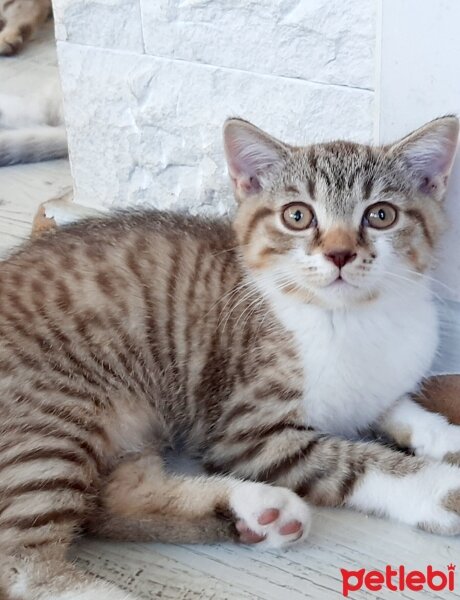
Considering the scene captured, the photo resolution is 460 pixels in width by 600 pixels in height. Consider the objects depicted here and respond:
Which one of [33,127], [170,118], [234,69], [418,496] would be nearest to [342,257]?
[418,496]

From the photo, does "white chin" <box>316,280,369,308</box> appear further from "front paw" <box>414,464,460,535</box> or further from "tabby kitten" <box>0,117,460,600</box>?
"front paw" <box>414,464,460,535</box>

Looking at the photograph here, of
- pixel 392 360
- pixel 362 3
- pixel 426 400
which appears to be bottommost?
pixel 426 400

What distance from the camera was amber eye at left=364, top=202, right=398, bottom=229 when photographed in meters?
1.38

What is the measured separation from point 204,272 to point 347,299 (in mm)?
333

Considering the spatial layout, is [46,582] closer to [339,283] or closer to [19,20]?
[339,283]

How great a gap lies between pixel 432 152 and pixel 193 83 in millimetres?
685

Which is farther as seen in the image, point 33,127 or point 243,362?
point 33,127

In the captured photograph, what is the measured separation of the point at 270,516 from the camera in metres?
1.31

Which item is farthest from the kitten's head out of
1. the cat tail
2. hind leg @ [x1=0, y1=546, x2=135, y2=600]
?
the cat tail

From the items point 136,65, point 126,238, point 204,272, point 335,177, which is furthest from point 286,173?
point 136,65

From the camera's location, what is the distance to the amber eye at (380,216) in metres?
1.38

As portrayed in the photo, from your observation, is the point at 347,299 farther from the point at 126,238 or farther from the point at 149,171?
the point at 149,171

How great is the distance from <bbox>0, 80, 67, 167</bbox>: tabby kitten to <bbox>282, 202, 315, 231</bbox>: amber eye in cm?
153

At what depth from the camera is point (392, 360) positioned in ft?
4.91
